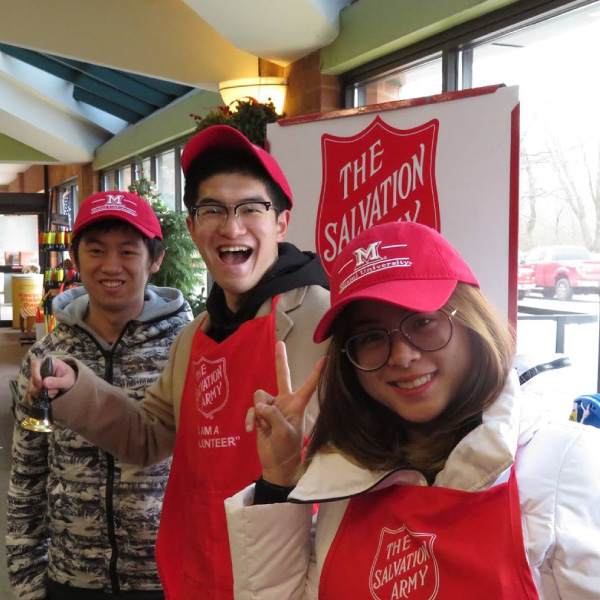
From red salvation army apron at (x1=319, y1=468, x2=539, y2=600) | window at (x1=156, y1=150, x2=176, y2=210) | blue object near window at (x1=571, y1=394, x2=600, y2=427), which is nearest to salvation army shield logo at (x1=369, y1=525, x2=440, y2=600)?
red salvation army apron at (x1=319, y1=468, x2=539, y2=600)

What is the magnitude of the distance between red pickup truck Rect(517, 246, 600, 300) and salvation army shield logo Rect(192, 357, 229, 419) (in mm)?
1916

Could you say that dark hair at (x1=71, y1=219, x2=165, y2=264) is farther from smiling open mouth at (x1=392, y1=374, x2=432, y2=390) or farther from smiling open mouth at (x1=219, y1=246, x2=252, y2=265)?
smiling open mouth at (x1=392, y1=374, x2=432, y2=390)

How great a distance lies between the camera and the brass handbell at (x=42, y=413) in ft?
4.33

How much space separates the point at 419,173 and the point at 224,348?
2.66 ft

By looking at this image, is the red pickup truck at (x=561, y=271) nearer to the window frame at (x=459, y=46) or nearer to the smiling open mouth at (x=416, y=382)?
the window frame at (x=459, y=46)

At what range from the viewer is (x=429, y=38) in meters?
3.73

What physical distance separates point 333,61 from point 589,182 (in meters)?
2.32

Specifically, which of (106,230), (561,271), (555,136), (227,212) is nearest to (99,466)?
(106,230)

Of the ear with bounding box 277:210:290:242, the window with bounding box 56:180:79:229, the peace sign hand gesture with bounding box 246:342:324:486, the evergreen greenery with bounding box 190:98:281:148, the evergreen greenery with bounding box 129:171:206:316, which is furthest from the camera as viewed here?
the window with bounding box 56:180:79:229

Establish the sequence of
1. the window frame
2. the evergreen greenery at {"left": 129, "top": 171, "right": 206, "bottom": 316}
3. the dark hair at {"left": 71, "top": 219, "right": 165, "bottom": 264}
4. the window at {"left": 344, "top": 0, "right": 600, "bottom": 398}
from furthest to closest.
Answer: the evergreen greenery at {"left": 129, "top": 171, "right": 206, "bottom": 316}
the window frame
the window at {"left": 344, "top": 0, "right": 600, "bottom": 398}
the dark hair at {"left": 71, "top": 219, "right": 165, "bottom": 264}

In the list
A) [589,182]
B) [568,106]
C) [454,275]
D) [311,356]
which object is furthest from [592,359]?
[454,275]

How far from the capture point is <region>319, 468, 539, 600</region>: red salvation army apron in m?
0.79

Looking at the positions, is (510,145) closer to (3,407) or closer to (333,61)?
(333,61)

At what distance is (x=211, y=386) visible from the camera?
1.33 m
